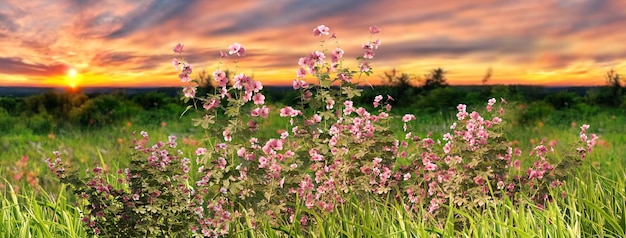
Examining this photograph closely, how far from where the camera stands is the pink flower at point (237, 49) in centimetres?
413

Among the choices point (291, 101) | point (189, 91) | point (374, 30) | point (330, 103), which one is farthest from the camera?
point (291, 101)

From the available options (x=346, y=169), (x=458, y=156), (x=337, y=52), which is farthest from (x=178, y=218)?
(x=458, y=156)

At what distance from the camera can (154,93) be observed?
15.9 metres

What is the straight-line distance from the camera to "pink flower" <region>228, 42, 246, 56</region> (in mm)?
4129

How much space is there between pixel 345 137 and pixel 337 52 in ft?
1.96

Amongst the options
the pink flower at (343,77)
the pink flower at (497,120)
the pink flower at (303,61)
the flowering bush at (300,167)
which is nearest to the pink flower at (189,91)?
the flowering bush at (300,167)

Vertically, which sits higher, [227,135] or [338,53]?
[338,53]

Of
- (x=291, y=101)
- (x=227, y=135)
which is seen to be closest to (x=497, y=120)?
(x=227, y=135)

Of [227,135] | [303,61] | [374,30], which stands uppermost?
[374,30]

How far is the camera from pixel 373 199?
4836mm

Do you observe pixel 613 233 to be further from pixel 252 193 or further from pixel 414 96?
pixel 414 96

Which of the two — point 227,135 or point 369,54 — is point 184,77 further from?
point 369,54

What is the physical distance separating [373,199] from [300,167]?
57 cm

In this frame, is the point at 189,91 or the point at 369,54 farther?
the point at 369,54
